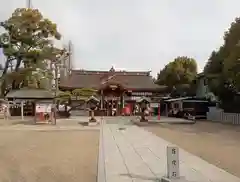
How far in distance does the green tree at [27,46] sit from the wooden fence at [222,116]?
19.1 m

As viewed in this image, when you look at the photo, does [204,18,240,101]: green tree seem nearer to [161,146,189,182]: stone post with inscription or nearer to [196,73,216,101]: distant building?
[196,73,216,101]: distant building

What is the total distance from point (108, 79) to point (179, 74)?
11.4m

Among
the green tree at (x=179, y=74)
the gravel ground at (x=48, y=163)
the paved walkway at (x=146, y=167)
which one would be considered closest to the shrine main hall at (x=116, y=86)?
the green tree at (x=179, y=74)

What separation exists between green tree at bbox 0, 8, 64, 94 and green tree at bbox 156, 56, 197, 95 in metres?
19.9

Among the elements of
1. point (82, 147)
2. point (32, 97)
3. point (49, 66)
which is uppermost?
point (49, 66)

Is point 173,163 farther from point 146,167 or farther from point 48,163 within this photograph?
point 48,163

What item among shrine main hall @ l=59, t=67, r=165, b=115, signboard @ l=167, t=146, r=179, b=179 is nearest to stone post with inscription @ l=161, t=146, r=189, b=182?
signboard @ l=167, t=146, r=179, b=179

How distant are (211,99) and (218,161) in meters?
33.0

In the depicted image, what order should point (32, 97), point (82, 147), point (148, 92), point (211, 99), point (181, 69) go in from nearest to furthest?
point (82, 147) < point (32, 97) < point (211, 99) < point (148, 92) < point (181, 69)

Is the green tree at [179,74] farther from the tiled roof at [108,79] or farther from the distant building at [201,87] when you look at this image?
the tiled roof at [108,79]

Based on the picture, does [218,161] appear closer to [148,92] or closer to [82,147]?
[82,147]

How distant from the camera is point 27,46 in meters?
40.0

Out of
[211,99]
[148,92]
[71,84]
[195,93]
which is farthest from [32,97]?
[195,93]

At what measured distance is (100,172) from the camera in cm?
760
